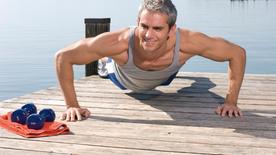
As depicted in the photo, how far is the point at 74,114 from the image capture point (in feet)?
14.4

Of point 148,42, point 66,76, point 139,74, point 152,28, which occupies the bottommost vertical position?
point 139,74

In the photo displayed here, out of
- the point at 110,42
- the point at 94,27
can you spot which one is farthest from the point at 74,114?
the point at 94,27

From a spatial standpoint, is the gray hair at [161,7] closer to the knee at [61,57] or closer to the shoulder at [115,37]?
the shoulder at [115,37]

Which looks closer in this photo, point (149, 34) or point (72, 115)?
point (149, 34)

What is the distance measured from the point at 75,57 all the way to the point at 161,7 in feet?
3.28

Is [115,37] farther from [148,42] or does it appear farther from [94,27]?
[94,27]

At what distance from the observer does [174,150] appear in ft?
11.3

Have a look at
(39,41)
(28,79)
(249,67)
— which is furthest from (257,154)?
(39,41)

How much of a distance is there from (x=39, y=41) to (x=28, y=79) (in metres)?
10.6

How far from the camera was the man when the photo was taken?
4.04 meters

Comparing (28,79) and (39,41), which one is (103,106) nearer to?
(28,79)

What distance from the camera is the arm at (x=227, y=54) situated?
4547 mm

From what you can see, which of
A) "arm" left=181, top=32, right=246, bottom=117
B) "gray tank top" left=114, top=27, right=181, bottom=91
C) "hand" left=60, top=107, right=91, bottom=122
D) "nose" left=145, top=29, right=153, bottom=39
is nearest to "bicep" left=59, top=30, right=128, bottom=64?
"gray tank top" left=114, top=27, right=181, bottom=91

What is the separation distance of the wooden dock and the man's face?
773 mm
